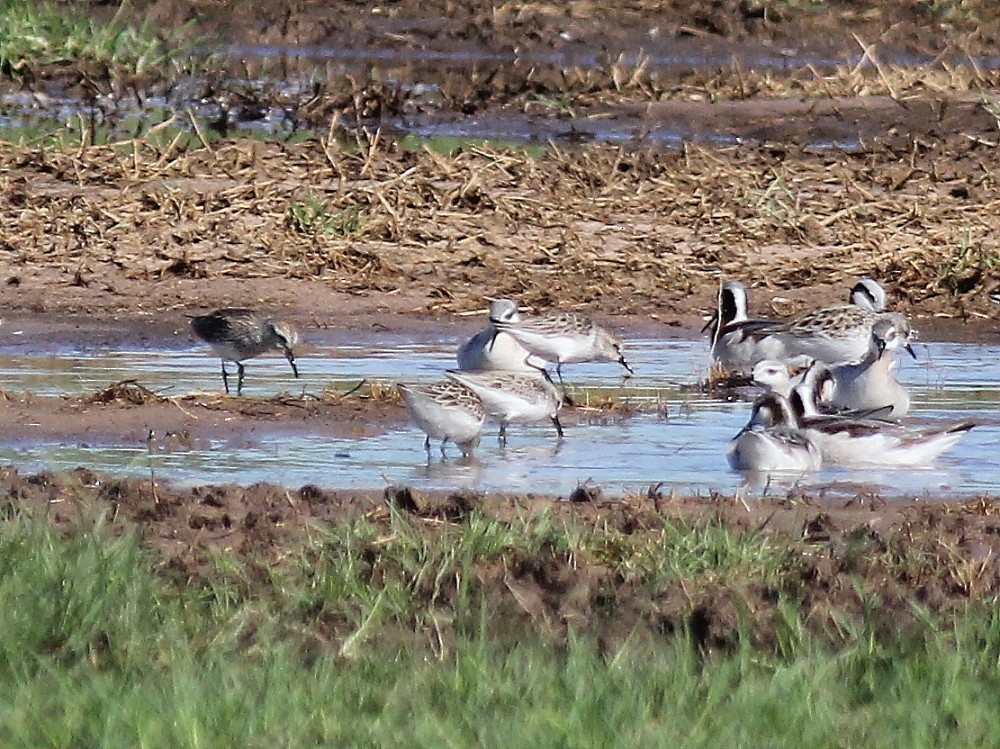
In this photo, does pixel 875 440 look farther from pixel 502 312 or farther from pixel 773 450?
pixel 502 312

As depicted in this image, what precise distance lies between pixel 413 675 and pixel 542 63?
21.9 metres

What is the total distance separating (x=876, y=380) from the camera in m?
11.4

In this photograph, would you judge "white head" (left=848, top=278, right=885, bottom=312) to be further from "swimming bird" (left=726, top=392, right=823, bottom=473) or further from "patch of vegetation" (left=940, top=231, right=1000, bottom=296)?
"swimming bird" (left=726, top=392, right=823, bottom=473)

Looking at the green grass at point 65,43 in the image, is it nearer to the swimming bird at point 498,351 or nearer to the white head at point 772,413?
the swimming bird at point 498,351

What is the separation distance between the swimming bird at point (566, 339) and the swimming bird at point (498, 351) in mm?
42

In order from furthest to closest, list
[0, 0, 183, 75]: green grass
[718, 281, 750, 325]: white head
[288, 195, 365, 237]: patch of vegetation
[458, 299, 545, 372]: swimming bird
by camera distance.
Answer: [0, 0, 183, 75]: green grass < [288, 195, 365, 237]: patch of vegetation < [718, 281, 750, 325]: white head < [458, 299, 545, 372]: swimming bird

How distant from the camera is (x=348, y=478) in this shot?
9.41m

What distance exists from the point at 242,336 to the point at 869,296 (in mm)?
3900

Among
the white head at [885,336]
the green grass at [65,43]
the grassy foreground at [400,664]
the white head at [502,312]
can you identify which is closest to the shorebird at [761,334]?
the white head at [885,336]

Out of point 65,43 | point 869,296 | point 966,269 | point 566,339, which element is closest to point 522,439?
point 566,339

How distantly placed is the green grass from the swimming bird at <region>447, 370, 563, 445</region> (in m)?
14.6

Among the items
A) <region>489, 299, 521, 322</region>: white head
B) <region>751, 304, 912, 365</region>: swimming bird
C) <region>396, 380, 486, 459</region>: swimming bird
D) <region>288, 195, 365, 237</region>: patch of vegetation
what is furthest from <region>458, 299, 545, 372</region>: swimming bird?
<region>288, 195, 365, 237</region>: patch of vegetation

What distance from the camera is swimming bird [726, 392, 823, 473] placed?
9.66 m

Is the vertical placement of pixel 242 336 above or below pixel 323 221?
below
